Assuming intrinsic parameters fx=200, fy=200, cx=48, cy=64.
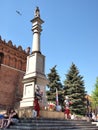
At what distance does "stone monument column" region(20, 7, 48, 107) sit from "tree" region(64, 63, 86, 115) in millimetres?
16570

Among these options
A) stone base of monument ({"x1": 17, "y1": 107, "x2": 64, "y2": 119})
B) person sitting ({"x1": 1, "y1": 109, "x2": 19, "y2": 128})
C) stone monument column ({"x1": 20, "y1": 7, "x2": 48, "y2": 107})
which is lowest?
person sitting ({"x1": 1, "y1": 109, "x2": 19, "y2": 128})

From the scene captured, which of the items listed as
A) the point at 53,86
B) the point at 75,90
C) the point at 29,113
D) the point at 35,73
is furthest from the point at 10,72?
the point at 29,113

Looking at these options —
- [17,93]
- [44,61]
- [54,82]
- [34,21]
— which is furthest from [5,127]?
[17,93]

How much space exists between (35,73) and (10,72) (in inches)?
874

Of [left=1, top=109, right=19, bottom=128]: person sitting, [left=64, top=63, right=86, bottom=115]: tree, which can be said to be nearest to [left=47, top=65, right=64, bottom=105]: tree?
[left=64, top=63, right=86, bottom=115]: tree

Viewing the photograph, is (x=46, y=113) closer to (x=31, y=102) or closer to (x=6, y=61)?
(x=31, y=102)

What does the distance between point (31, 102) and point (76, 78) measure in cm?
2107

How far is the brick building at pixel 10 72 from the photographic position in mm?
33375

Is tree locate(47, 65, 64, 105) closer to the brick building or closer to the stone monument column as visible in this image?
the brick building

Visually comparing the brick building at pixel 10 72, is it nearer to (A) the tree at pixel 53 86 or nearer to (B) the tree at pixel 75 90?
(A) the tree at pixel 53 86

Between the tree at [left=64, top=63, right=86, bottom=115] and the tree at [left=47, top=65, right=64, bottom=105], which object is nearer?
the tree at [left=64, top=63, right=86, bottom=115]

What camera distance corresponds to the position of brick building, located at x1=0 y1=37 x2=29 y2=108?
33.4 m

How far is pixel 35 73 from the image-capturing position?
542 inches

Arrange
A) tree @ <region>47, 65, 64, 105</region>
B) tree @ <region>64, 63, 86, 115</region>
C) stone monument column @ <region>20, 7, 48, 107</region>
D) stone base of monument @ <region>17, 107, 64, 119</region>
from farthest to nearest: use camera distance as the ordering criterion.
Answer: tree @ <region>47, 65, 64, 105</region> < tree @ <region>64, 63, 86, 115</region> < stone monument column @ <region>20, 7, 48, 107</region> < stone base of monument @ <region>17, 107, 64, 119</region>
